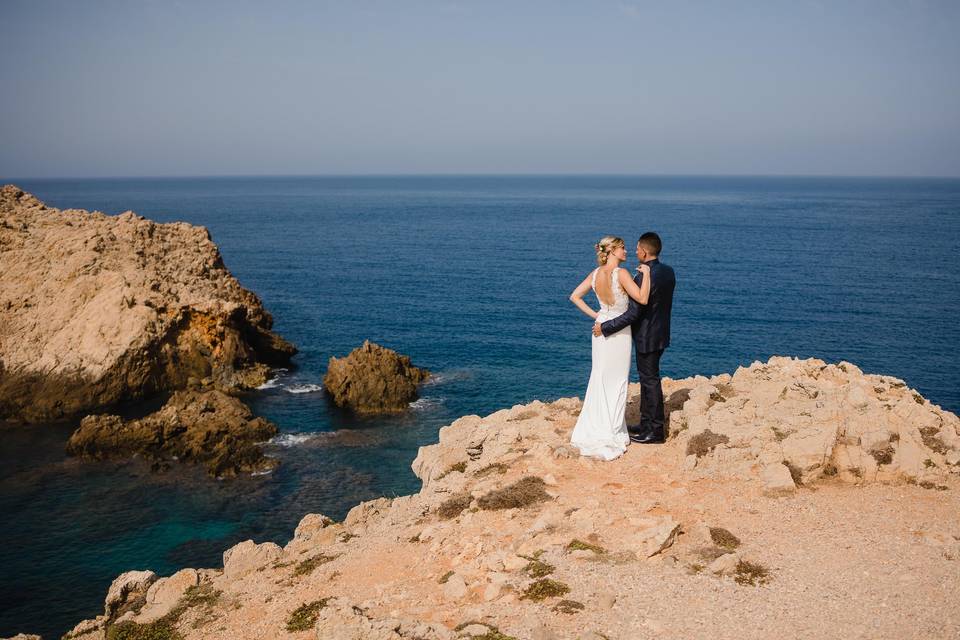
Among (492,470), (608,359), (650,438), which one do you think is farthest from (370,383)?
(608,359)

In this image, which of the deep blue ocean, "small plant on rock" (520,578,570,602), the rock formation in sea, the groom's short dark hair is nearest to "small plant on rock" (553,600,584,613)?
the rock formation in sea

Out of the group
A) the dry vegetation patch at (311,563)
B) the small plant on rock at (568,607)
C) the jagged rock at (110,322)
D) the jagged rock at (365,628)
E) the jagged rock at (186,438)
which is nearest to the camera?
the jagged rock at (365,628)

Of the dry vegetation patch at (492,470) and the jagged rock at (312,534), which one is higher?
the dry vegetation patch at (492,470)

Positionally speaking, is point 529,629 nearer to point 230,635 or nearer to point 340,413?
point 230,635

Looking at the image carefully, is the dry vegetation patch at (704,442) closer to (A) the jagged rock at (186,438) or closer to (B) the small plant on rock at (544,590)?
(B) the small plant on rock at (544,590)

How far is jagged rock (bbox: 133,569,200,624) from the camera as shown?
40.8ft

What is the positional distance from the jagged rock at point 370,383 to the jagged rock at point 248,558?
77.8 ft

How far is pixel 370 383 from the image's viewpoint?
3944 centimetres

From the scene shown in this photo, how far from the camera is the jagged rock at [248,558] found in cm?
1437

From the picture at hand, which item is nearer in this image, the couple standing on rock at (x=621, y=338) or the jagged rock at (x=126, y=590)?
the couple standing on rock at (x=621, y=338)

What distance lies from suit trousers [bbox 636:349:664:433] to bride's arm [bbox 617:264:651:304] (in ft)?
4.45

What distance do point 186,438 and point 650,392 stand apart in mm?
26527

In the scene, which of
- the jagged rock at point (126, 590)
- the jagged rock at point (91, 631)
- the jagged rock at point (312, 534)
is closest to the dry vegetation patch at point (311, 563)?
the jagged rock at point (312, 534)

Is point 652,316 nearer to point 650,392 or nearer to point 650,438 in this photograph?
point 650,392
